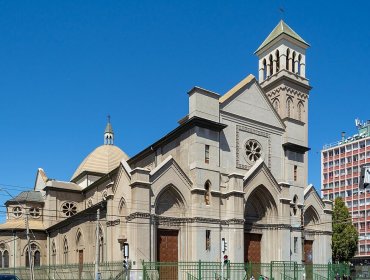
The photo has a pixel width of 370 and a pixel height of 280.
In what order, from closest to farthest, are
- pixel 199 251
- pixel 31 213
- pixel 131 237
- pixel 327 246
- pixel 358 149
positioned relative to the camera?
pixel 131 237 → pixel 199 251 → pixel 327 246 → pixel 31 213 → pixel 358 149

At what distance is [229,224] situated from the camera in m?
39.1

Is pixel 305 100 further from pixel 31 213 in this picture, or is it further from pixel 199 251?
pixel 31 213

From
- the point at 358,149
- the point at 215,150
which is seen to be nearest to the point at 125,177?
Result: the point at 215,150

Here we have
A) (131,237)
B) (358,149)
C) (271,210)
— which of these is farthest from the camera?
(358,149)

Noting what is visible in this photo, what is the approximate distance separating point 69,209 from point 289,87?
31.5m

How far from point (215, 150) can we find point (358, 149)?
80498 millimetres

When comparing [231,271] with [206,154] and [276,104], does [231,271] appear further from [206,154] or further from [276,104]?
[276,104]

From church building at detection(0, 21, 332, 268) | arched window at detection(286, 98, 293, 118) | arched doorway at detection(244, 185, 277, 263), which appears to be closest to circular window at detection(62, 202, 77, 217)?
church building at detection(0, 21, 332, 268)

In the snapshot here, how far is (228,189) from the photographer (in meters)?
39.8

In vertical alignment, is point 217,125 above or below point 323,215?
above

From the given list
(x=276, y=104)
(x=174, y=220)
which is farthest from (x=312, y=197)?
(x=174, y=220)

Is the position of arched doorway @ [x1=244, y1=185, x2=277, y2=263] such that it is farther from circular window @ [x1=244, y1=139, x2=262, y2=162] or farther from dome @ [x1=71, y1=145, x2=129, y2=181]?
dome @ [x1=71, y1=145, x2=129, y2=181]

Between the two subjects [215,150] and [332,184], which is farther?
[332,184]

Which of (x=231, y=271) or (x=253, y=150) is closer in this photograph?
(x=231, y=271)
